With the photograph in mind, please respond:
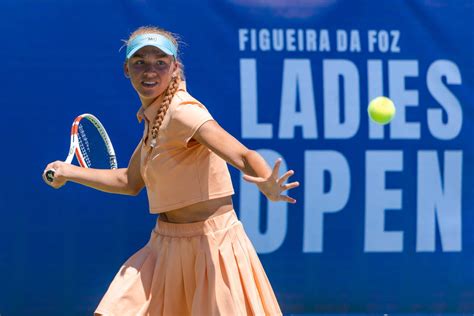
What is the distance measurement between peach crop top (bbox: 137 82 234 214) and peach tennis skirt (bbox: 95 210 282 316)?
0.11m

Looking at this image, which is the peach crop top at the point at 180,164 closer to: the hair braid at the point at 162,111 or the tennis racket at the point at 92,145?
the hair braid at the point at 162,111

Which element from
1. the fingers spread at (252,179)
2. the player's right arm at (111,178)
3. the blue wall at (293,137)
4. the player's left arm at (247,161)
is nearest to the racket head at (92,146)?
the player's right arm at (111,178)

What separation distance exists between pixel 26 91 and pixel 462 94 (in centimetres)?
239

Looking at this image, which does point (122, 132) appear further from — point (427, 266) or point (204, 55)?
point (427, 266)

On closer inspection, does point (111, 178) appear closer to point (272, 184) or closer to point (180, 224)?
point (180, 224)

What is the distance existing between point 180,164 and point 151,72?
1.25ft

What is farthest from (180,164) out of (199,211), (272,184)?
(272,184)

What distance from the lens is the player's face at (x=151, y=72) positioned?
13.0 feet

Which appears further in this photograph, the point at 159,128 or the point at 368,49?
the point at 368,49

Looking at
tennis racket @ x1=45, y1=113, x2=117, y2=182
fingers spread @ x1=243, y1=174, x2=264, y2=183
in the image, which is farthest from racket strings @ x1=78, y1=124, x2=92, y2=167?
fingers spread @ x1=243, y1=174, x2=264, y2=183

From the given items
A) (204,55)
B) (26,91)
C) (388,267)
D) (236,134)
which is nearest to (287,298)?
(388,267)

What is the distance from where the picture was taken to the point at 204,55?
220 inches

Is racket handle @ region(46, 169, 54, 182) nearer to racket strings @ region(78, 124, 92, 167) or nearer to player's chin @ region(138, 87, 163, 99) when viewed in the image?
player's chin @ region(138, 87, 163, 99)

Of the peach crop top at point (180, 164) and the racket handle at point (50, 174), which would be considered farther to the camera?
the racket handle at point (50, 174)
